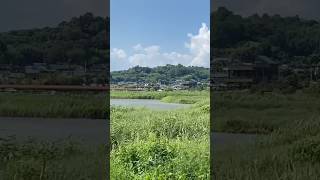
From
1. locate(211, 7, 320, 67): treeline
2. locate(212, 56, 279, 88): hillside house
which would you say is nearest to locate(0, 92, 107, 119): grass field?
locate(212, 56, 279, 88): hillside house

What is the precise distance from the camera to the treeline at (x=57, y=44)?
424 cm

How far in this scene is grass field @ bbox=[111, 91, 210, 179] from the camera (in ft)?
14.3

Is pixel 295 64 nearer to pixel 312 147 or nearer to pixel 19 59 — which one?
pixel 312 147

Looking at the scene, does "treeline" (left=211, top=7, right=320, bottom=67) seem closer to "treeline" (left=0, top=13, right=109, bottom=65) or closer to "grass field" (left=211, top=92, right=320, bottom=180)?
"grass field" (left=211, top=92, right=320, bottom=180)

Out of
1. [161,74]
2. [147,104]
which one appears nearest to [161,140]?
[147,104]

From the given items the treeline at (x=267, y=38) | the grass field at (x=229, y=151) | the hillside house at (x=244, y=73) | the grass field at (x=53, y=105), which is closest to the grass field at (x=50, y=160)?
the grass field at (x=229, y=151)

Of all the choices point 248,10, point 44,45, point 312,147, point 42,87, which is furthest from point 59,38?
point 312,147

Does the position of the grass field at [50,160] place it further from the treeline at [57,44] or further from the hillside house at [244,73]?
the hillside house at [244,73]

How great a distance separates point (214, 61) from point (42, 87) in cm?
144

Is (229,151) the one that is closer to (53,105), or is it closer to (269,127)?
(269,127)

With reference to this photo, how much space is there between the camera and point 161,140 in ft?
15.3

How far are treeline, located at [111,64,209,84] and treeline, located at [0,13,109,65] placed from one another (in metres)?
0.41

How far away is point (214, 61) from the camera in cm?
423

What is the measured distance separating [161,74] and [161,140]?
2.18 feet
